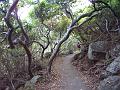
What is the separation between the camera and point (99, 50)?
13.4 meters

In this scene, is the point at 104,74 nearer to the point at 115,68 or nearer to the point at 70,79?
the point at 115,68

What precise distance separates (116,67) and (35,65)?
5.78m

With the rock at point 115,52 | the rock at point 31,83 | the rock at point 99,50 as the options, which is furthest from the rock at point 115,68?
the rock at point 31,83

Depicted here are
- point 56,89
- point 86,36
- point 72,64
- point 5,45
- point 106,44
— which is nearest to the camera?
point 56,89

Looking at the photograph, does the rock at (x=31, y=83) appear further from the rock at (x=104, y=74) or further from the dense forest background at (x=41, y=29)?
the rock at (x=104, y=74)

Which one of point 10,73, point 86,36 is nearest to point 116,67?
point 10,73

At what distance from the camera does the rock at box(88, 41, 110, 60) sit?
1327 centimetres

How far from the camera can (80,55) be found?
1593 centimetres

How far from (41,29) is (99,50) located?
755 cm

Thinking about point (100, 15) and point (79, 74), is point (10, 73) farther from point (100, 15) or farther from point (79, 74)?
point (100, 15)

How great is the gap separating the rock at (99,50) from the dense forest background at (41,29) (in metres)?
0.46

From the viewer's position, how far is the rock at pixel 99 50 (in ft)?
43.5

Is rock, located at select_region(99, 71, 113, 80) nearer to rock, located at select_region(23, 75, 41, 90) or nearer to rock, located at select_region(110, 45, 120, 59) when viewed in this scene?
rock, located at select_region(110, 45, 120, 59)

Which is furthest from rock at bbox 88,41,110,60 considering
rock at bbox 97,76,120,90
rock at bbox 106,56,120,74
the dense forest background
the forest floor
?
rock at bbox 97,76,120,90
